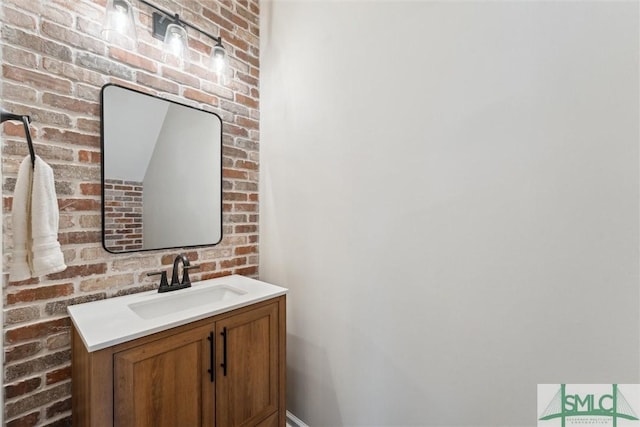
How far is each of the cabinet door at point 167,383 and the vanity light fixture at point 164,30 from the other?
4.52 ft

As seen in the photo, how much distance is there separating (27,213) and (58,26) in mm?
859

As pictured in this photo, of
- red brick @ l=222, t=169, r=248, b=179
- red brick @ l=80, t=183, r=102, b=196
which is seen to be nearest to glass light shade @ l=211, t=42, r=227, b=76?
red brick @ l=222, t=169, r=248, b=179

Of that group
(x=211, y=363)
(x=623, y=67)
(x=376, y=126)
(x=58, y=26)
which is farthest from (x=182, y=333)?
(x=623, y=67)

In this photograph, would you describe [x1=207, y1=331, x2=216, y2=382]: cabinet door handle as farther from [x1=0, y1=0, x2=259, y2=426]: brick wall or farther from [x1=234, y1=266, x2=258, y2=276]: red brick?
[x1=234, y1=266, x2=258, y2=276]: red brick

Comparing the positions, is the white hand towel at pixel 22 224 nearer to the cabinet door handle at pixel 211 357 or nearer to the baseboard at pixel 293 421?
the cabinet door handle at pixel 211 357

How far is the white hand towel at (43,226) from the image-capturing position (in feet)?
3.15

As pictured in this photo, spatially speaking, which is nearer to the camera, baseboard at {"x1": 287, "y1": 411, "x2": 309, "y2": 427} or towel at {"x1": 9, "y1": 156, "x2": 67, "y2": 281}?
towel at {"x1": 9, "y1": 156, "x2": 67, "y2": 281}

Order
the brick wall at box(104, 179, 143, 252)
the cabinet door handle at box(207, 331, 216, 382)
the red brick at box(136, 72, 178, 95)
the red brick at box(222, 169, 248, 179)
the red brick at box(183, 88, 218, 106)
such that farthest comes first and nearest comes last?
the red brick at box(222, 169, 248, 179) → the red brick at box(183, 88, 218, 106) → the red brick at box(136, 72, 178, 95) → the brick wall at box(104, 179, 143, 252) → the cabinet door handle at box(207, 331, 216, 382)

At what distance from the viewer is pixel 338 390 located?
60.5 inches

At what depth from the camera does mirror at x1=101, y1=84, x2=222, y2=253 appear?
1.38 meters

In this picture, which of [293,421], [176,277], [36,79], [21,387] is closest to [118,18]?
[36,79]

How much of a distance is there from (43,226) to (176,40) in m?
1.13

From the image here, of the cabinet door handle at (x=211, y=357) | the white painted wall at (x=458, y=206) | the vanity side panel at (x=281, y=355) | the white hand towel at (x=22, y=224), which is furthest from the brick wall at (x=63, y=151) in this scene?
the white painted wall at (x=458, y=206)

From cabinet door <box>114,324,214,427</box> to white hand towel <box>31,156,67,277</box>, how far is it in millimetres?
394
